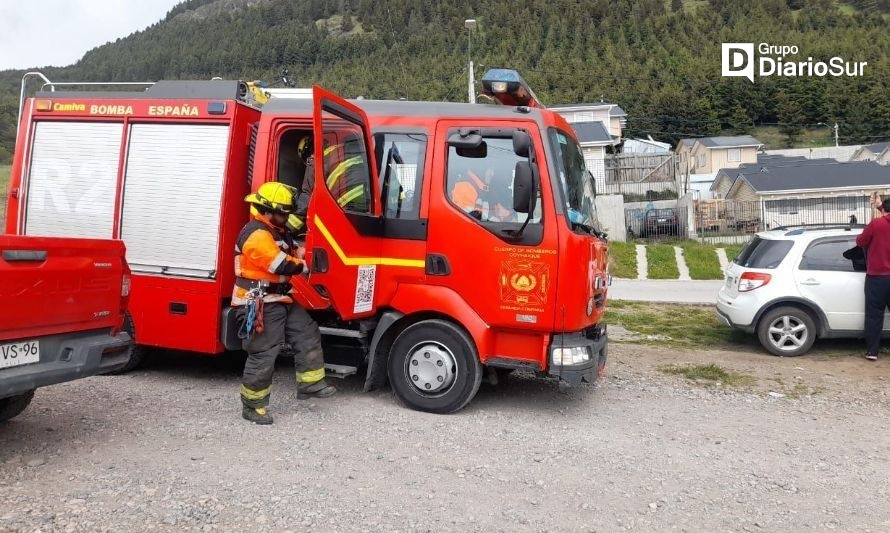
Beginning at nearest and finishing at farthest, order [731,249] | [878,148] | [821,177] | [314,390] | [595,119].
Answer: [314,390], [731,249], [821,177], [878,148], [595,119]

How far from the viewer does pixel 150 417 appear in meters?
5.13

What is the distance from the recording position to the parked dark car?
1009 inches

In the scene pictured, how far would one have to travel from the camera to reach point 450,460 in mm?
4445

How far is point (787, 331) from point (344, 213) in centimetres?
602

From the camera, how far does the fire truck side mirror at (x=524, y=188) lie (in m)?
4.82

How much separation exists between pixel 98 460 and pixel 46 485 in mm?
417

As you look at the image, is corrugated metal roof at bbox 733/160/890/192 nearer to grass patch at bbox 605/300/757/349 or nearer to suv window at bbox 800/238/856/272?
grass patch at bbox 605/300/757/349

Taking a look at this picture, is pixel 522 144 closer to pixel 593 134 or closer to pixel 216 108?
pixel 216 108

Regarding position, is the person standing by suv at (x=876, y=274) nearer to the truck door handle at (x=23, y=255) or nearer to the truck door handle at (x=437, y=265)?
the truck door handle at (x=437, y=265)

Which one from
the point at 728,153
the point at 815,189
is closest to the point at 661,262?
the point at 815,189

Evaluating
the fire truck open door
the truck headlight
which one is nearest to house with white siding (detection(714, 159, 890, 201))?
the truck headlight

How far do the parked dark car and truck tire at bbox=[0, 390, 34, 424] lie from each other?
23.6 meters

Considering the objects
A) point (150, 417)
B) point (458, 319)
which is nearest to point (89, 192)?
point (150, 417)

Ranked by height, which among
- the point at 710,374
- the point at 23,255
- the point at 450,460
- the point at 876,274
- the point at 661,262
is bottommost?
the point at 450,460
